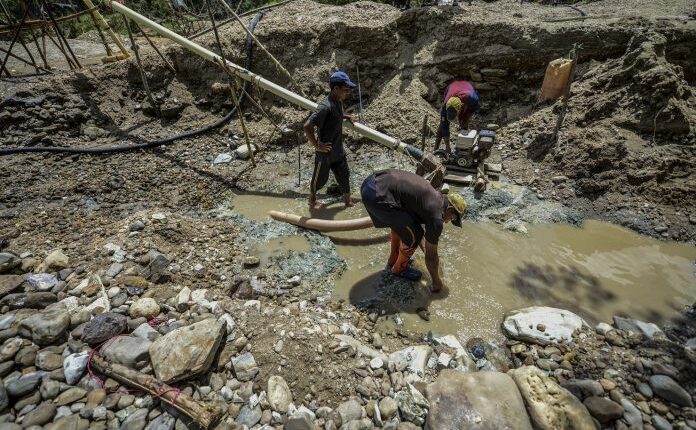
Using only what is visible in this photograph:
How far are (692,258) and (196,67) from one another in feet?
29.8

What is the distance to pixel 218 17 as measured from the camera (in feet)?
48.1

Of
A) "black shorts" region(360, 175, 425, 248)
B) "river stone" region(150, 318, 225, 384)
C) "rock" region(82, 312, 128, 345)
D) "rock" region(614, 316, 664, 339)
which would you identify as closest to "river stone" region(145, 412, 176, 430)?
"river stone" region(150, 318, 225, 384)

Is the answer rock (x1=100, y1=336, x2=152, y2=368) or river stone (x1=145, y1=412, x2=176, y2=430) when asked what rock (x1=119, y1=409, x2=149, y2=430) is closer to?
river stone (x1=145, y1=412, x2=176, y2=430)

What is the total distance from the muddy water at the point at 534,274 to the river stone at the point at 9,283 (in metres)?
3.10

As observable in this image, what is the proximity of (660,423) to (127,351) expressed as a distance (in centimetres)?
404

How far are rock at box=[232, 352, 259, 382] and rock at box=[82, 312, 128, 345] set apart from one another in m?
1.05

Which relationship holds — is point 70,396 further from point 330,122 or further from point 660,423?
Result: point 660,423

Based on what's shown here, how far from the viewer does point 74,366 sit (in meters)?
2.59

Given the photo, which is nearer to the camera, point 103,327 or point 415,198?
point 103,327

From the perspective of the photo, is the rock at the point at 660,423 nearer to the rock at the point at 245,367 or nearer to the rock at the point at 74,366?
the rock at the point at 245,367

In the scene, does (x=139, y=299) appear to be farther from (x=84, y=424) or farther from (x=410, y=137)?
(x=410, y=137)

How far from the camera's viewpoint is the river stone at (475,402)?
7.64ft

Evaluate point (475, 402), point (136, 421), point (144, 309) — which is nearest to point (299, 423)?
point (136, 421)

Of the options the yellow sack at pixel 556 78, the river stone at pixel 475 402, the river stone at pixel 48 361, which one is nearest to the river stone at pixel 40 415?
the river stone at pixel 48 361
